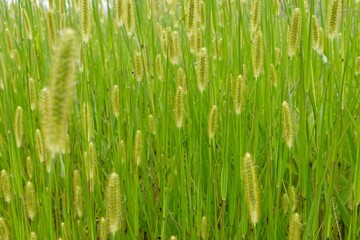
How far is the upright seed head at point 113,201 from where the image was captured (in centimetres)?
89

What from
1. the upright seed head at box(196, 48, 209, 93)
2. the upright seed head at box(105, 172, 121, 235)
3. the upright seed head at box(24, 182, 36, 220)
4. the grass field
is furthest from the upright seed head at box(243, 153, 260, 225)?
the upright seed head at box(24, 182, 36, 220)

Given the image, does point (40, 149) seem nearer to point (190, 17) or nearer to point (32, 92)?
point (32, 92)

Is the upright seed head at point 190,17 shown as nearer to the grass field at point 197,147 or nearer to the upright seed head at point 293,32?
the grass field at point 197,147

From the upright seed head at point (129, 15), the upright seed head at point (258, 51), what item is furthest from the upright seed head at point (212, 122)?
the upright seed head at point (129, 15)

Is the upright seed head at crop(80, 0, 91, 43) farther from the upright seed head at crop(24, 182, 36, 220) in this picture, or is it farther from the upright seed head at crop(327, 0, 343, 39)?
the upright seed head at crop(327, 0, 343, 39)

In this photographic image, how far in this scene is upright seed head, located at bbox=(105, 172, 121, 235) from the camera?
889mm

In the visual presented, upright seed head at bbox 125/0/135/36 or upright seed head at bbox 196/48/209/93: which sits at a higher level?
upright seed head at bbox 125/0/135/36

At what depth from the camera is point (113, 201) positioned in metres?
0.91

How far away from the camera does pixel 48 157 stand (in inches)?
41.1

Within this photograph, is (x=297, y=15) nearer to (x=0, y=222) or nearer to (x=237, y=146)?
(x=237, y=146)

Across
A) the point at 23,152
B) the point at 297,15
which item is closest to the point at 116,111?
the point at 297,15

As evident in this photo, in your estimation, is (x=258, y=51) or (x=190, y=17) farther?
(x=190, y=17)

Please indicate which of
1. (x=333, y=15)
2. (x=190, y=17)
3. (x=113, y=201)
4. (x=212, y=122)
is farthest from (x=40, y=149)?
(x=333, y=15)

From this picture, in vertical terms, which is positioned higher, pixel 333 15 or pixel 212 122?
pixel 333 15
